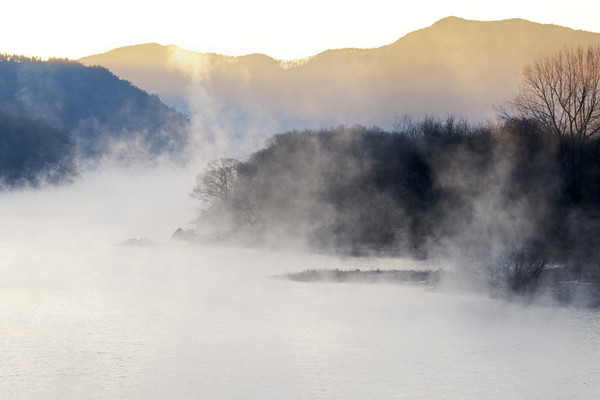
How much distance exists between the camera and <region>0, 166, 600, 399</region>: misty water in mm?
18734

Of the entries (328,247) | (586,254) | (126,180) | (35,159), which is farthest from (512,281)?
(126,180)

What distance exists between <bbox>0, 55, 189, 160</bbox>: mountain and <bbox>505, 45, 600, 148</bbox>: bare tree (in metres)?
109

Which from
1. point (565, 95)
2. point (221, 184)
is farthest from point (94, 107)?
point (565, 95)

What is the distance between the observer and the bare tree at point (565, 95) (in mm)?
46312

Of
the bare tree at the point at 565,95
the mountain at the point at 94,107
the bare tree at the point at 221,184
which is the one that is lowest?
the bare tree at the point at 221,184

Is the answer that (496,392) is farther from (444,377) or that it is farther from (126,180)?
(126,180)

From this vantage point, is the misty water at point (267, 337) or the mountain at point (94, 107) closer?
the misty water at point (267, 337)

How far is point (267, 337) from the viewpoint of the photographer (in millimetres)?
23953

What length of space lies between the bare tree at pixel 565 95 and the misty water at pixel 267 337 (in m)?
14.3

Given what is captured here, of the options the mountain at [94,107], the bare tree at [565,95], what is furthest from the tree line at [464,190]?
the mountain at [94,107]

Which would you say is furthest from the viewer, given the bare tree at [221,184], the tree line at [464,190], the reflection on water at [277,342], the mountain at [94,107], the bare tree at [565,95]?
the mountain at [94,107]

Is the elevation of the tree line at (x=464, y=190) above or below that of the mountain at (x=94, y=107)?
below

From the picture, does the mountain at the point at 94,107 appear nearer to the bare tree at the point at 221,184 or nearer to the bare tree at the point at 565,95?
the bare tree at the point at 221,184

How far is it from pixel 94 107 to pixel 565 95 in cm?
12425
